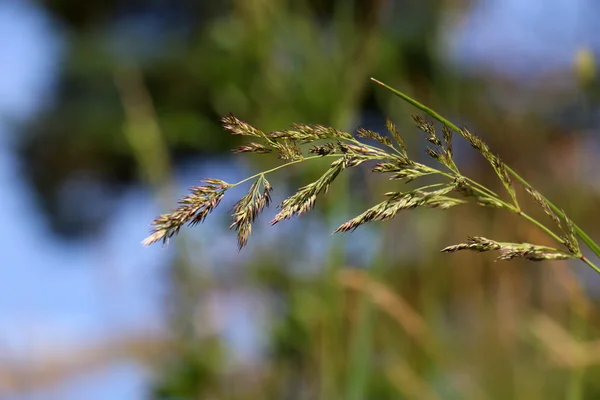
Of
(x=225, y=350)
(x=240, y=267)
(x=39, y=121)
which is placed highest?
(x=39, y=121)

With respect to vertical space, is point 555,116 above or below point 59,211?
below

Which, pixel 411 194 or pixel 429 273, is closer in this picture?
pixel 411 194

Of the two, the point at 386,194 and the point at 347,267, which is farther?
the point at 347,267

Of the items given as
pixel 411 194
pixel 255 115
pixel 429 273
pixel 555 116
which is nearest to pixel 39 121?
pixel 555 116

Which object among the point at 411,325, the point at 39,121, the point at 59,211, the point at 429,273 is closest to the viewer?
the point at 411,325

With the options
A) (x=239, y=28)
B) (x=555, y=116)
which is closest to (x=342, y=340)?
(x=239, y=28)

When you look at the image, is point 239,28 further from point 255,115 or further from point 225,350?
point 225,350

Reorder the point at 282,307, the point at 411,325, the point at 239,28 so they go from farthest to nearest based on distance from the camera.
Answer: the point at 239,28, the point at 282,307, the point at 411,325
